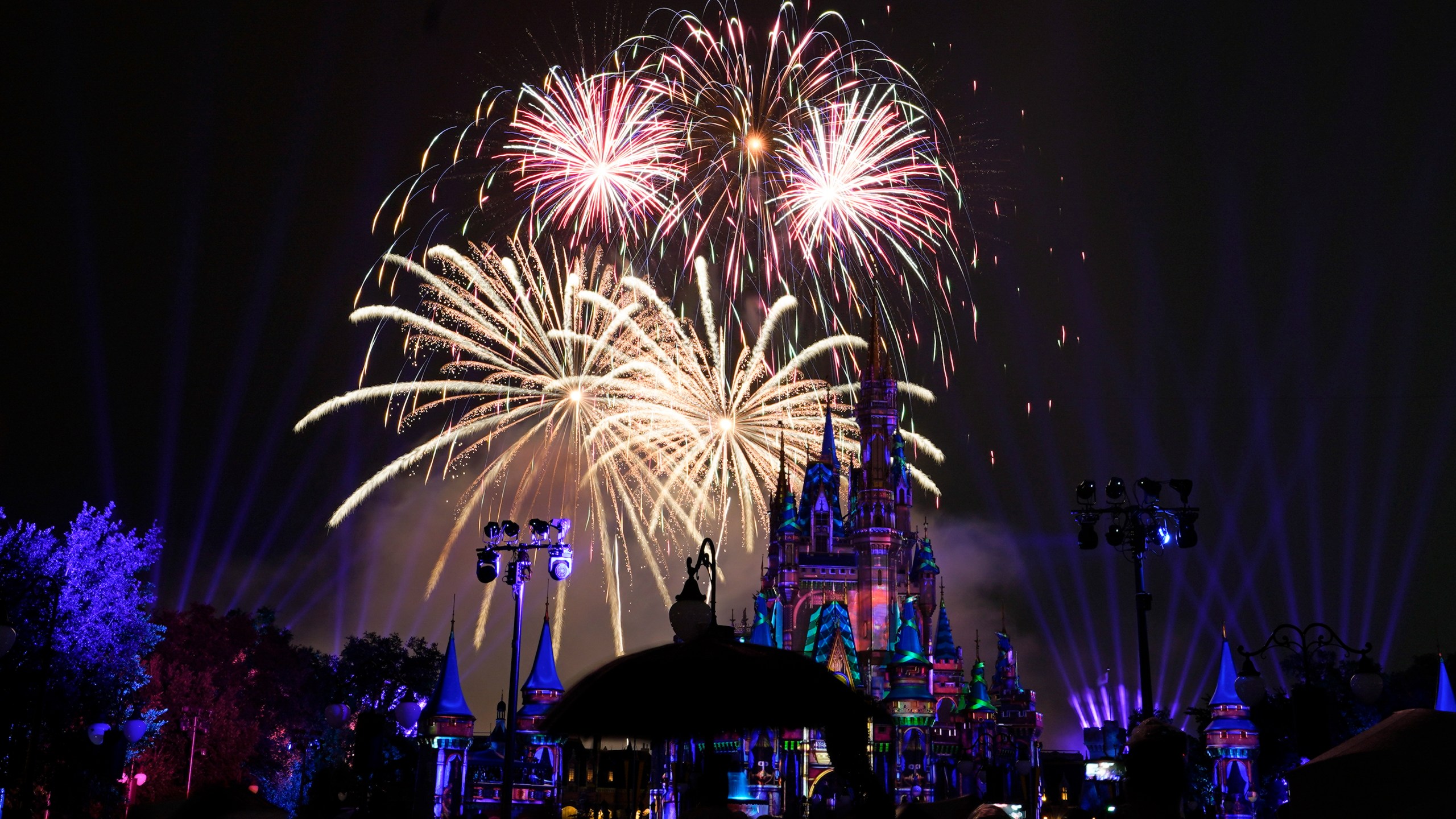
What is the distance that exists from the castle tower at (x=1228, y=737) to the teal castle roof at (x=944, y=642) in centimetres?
3410

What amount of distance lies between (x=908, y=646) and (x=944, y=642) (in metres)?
17.7

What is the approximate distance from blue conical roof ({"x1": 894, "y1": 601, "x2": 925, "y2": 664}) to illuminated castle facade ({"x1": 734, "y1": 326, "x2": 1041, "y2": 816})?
9cm

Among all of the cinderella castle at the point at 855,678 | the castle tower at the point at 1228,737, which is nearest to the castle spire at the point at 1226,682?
the castle tower at the point at 1228,737

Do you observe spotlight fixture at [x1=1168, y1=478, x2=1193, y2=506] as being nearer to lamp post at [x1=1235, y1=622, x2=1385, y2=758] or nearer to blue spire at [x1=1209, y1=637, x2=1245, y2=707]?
lamp post at [x1=1235, y1=622, x2=1385, y2=758]

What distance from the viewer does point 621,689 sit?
29.9ft

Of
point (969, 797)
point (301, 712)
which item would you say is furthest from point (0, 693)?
point (301, 712)

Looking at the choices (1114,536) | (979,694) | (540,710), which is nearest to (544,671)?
(540,710)

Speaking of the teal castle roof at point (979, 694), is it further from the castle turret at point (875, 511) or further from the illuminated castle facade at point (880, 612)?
the castle turret at point (875, 511)

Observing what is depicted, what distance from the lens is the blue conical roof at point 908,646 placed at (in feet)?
200

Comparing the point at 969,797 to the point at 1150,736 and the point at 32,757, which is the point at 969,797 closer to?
the point at 1150,736

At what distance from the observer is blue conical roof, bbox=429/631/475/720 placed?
43.6 meters

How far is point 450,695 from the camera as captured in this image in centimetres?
4416

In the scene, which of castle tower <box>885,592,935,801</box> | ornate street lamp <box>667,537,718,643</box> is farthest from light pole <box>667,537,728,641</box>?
castle tower <box>885,592,935,801</box>

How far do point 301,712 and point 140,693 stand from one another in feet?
82.5
